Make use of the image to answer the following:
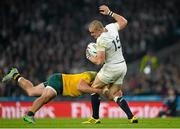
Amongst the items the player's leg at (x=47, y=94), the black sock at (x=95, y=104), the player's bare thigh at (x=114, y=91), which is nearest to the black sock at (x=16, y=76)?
the player's leg at (x=47, y=94)

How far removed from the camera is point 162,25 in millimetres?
36812

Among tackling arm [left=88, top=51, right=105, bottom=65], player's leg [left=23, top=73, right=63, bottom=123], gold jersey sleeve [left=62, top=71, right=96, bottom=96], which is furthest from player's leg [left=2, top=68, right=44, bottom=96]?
tackling arm [left=88, top=51, right=105, bottom=65]

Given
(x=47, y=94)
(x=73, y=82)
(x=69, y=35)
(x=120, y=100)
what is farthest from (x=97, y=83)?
(x=69, y=35)

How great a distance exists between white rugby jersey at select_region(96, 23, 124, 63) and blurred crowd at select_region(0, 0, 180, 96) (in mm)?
12957

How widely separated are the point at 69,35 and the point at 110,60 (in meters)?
19.5

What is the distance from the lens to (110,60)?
675 inches

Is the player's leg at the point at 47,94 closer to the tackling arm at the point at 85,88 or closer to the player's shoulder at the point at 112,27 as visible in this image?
the tackling arm at the point at 85,88

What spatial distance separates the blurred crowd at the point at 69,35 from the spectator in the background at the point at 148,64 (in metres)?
0.25

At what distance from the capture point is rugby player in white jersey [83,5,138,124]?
16.7 meters

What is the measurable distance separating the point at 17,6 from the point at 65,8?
8.64 ft

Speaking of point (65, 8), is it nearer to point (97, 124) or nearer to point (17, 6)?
point (17, 6)

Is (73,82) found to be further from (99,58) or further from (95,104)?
(99,58)

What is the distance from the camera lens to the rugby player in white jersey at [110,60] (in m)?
16.7

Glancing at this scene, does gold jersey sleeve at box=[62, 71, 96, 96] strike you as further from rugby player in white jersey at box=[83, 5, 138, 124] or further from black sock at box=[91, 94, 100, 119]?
black sock at box=[91, 94, 100, 119]
